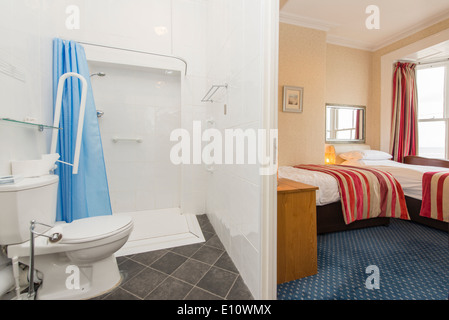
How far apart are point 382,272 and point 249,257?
1.01 m

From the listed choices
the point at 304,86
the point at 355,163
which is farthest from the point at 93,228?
the point at 355,163

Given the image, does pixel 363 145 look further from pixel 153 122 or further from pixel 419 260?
pixel 153 122

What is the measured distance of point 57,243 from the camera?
1062 millimetres

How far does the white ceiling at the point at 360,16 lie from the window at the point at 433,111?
901 mm

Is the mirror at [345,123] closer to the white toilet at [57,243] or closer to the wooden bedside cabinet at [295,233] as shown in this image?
the wooden bedside cabinet at [295,233]

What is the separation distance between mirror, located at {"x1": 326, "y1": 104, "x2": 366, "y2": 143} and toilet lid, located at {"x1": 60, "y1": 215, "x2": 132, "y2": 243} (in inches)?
135

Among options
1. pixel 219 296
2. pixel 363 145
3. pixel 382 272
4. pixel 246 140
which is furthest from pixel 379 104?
pixel 219 296

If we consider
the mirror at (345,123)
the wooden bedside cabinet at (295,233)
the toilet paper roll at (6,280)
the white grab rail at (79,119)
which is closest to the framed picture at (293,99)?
the mirror at (345,123)

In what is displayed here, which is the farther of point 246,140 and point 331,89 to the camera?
point 331,89

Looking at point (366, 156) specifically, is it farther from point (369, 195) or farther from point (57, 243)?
point (57, 243)

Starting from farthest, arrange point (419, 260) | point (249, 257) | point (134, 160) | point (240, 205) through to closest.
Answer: point (134, 160) < point (419, 260) < point (240, 205) < point (249, 257)

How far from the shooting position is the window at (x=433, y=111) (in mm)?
3246

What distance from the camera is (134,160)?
2.37 metres

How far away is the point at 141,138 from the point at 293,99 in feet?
7.67
